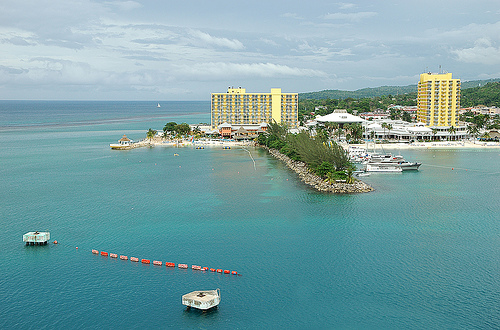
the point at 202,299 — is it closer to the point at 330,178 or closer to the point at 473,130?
the point at 330,178

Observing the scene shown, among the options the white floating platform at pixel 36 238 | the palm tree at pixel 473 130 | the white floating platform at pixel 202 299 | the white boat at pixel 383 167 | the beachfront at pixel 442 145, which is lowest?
the white floating platform at pixel 202 299

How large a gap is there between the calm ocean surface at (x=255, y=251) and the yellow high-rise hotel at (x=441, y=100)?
4224cm

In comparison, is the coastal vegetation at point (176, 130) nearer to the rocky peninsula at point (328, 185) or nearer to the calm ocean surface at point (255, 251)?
the calm ocean surface at point (255, 251)

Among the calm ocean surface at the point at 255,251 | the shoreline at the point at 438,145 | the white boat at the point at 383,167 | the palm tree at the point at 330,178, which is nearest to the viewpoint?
the calm ocean surface at the point at 255,251

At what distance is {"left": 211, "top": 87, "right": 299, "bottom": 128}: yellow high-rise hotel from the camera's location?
97.8m

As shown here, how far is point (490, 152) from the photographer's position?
70.4 m

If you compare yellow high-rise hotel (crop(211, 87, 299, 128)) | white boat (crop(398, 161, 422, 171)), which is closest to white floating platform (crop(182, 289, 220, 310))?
white boat (crop(398, 161, 422, 171))

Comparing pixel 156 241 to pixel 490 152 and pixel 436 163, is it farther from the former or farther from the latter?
pixel 490 152

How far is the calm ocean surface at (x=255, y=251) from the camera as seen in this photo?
2070 cm

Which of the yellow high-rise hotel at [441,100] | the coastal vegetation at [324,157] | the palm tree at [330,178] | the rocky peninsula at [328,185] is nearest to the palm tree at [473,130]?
the yellow high-rise hotel at [441,100]

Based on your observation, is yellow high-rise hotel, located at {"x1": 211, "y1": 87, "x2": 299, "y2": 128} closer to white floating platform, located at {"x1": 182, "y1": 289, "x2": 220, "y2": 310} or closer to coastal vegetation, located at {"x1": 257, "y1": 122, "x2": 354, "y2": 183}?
coastal vegetation, located at {"x1": 257, "y1": 122, "x2": 354, "y2": 183}

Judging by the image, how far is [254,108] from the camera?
322 feet

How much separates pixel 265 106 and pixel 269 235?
69.6 m

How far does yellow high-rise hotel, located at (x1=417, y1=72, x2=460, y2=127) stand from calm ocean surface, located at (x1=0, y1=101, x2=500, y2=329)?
42242 mm
